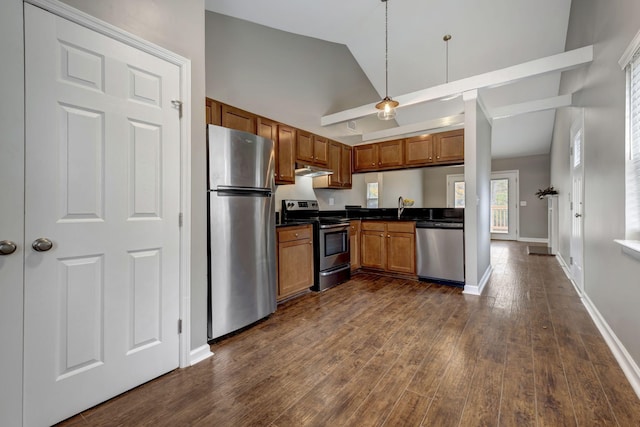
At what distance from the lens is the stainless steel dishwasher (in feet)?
11.7

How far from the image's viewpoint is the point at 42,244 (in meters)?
1.30

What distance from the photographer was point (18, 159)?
125 centimetres

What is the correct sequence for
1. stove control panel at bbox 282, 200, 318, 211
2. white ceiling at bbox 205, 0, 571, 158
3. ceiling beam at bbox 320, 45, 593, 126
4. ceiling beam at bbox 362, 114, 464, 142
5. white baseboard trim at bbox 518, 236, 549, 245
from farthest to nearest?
white baseboard trim at bbox 518, 236, 549, 245 < ceiling beam at bbox 362, 114, 464, 142 < stove control panel at bbox 282, 200, 318, 211 < white ceiling at bbox 205, 0, 571, 158 < ceiling beam at bbox 320, 45, 593, 126

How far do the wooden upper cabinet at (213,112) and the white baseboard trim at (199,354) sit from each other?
6.53 ft

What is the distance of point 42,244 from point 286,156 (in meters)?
2.62

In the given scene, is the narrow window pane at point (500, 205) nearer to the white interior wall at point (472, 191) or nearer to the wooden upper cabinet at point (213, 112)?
the white interior wall at point (472, 191)

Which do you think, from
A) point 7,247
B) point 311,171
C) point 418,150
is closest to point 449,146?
point 418,150

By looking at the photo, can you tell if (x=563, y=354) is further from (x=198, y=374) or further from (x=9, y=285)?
(x=9, y=285)

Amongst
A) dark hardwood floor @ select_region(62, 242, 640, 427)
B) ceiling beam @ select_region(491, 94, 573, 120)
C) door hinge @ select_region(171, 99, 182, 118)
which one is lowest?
dark hardwood floor @ select_region(62, 242, 640, 427)

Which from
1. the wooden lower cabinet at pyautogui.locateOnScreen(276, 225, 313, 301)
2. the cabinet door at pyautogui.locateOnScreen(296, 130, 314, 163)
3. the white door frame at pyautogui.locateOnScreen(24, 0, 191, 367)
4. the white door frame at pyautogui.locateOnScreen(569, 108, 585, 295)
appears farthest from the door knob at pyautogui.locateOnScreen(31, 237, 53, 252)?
the white door frame at pyautogui.locateOnScreen(569, 108, 585, 295)

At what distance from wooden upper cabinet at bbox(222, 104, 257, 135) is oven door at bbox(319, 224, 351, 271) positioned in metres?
1.47

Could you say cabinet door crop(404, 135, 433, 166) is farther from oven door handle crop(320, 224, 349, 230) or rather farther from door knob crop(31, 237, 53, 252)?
door knob crop(31, 237, 53, 252)

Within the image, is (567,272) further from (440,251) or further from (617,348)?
(617,348)

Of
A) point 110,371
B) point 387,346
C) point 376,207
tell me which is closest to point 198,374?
point 110,371
